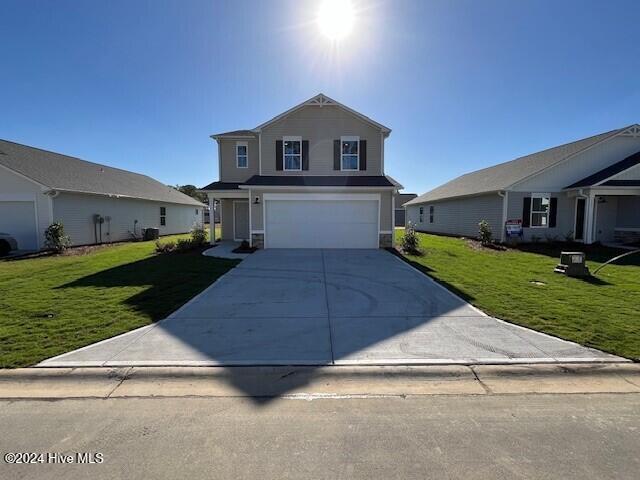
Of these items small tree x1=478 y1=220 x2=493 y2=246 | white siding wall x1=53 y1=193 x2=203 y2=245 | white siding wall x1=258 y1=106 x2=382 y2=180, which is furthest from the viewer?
white siding wall x1=53 y1=193 x2=203 y2=245

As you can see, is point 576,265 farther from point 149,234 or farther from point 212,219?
point 149,234

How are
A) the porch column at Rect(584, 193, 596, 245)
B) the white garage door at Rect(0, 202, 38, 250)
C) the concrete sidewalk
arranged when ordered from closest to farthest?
the concrete sidewalk, the white garage door at Rect(0, 202, 38, 250), the porch column at Rect(584, 193, 596, 245)

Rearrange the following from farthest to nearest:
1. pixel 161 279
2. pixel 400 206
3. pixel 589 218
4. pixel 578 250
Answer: pixel 400 206, pixel 589 218, pixel 578 250, pixel 161 279

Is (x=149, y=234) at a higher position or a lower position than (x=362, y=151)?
lower

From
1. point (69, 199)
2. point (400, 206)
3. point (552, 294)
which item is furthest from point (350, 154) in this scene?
point (400, 206)

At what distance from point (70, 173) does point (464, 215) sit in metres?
24.5

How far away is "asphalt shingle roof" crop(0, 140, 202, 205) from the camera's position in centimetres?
1628

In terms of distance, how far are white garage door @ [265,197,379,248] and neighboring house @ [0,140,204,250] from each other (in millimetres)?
10680

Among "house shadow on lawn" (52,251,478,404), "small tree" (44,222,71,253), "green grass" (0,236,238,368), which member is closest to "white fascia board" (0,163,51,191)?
"small tree" (44,222,71,253)

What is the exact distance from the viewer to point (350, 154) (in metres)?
15.8

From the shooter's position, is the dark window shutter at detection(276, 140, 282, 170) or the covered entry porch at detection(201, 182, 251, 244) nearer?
the dark window shutter at detection(276, 140, 282, 170)

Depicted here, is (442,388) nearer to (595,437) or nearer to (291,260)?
(595,437)

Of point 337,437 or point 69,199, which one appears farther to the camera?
point 69,199

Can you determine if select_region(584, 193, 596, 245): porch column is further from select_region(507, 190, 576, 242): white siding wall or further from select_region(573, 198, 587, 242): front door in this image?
select_region(507, 190, 576, 242): white siding wall
